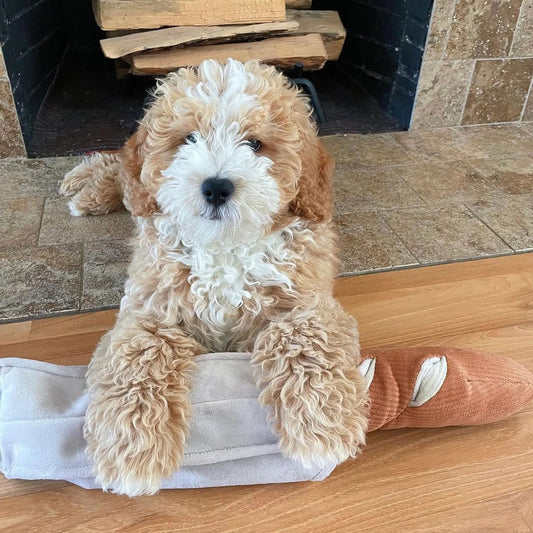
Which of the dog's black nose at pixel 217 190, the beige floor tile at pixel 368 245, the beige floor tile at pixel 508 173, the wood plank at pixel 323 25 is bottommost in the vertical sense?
the beige floor tile at pixel 508 173

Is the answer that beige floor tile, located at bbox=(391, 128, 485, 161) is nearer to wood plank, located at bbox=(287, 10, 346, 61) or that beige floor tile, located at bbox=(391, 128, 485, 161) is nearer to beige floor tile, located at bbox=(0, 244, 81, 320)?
wood plank, located at bbox=(287, 10, 346, 61)

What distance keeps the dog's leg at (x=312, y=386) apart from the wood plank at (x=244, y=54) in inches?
76.8

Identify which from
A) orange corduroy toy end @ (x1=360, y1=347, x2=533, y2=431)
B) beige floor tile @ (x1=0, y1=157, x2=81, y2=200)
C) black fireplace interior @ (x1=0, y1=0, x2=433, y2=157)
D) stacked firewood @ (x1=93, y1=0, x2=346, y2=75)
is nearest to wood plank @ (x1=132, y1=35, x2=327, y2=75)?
stacked firewood @ (x1=93, y1=0, x2=346, y2=75)

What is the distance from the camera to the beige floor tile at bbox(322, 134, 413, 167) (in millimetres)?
2807

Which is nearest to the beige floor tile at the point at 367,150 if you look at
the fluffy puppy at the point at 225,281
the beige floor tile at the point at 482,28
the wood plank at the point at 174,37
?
the beige floor tile at the point at 482,28

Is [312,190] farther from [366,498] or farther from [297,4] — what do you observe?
[297,4]

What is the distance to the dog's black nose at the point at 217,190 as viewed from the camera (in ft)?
3.85

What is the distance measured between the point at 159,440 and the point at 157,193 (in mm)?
569

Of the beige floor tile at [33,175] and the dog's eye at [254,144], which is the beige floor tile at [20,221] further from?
the dog's eye at [254,144]

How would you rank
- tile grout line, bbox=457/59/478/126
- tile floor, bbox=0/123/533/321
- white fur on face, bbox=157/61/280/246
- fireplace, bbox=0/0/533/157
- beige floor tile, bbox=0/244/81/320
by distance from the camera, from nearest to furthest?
white fur on face, bbox=157/61/280/246
beige floor tile, bbox=0/244/81/320
tile floor, bbox=0/123/533/321
fireplace, bbox=0/0/533/157
tile grout line, bbox=457/59/478/126

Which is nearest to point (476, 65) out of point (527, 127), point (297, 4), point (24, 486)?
point (527, 127)

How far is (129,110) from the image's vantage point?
10.6 ft

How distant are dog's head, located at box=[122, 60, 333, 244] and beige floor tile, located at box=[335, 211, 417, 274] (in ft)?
2.33

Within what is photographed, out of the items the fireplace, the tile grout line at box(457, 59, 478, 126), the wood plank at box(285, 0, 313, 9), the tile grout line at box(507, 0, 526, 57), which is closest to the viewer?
the fireplace
